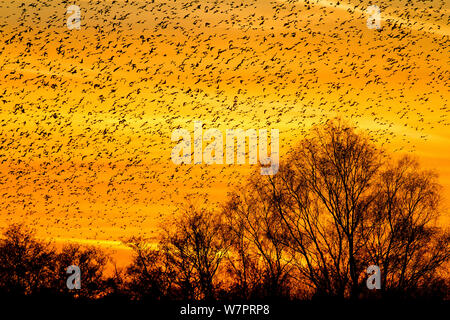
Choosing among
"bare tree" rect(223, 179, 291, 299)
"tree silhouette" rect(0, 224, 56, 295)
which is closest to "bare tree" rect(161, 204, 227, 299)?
"bare tree" rect(223, 179, 291, 299)

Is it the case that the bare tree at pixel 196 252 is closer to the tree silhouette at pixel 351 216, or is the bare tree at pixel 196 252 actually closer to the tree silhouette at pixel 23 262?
the tree silhouette at pixel 351 216

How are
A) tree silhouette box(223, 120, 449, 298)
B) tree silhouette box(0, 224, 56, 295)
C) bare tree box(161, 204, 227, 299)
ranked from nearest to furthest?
1. tree silhouette box(223, 120, 449, 298)
2. bare tree box(161, 204, 227, 299)
3. tree silhouette box(0, 224, 56, 295)

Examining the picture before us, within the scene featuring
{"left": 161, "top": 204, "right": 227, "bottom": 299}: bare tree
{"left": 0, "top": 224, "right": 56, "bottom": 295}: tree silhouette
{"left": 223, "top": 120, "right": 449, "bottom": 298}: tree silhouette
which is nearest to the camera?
{"left": 223, "top": 120, "right": 449, "bottom": 298}: tree silhouette

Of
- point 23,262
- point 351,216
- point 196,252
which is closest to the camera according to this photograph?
point 351,216

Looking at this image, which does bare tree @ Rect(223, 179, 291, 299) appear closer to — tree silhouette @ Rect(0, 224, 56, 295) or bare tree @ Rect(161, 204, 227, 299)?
bare tree @ Rect(161, 204, 227, 299)

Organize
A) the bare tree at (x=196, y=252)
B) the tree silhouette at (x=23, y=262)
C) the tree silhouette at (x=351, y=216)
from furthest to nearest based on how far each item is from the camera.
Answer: the tree silhouette at (x=23, y=262)
the bare tree at (x=196, y=252)
the tree silhouette at (x=351, y=216)

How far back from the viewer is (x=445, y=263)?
29.7 meters

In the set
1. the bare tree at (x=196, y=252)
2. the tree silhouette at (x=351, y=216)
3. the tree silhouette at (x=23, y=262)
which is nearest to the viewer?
the tree silhouette at (x=351, y=216)

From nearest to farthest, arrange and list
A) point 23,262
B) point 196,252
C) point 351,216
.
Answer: point 351,216 → point 196,252 → point 23,262

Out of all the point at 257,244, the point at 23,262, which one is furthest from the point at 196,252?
the point at 23,262

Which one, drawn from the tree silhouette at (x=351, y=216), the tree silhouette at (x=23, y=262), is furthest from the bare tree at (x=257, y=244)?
the tree silhouette at (x=23, y=262)

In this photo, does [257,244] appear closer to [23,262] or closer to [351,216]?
[351,216]

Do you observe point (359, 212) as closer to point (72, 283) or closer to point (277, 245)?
point (277, 245)
